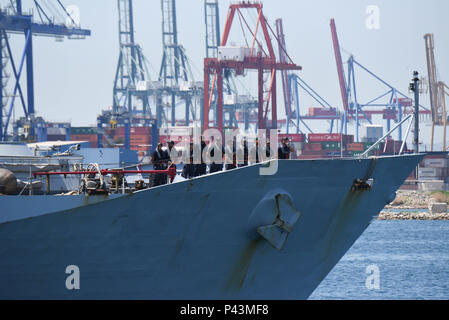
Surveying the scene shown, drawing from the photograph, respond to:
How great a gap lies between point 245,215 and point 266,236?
0.63m

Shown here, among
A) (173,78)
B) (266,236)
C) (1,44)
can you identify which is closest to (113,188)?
(266,236)

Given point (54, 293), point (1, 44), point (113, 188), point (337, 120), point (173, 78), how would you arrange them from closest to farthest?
point (54, 293) < point (113, 188) < point (1, 44) < point (173, 78) < point (337, 120)

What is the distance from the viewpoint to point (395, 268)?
4159cm

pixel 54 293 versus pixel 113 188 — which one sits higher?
pixel 113 188

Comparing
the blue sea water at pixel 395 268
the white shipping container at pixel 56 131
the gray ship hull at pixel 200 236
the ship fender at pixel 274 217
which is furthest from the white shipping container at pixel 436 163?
the ship fender at pixel 274 217

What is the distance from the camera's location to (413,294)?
3338 centimetres

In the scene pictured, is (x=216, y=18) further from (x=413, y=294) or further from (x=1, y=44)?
(x=413, y=294)

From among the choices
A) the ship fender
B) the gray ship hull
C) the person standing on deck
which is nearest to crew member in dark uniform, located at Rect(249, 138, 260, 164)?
the gray ship hull

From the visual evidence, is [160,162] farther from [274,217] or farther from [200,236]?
[274,217]

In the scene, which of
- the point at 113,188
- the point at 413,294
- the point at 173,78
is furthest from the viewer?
the point at 173,78

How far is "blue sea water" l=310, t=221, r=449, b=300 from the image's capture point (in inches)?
1319

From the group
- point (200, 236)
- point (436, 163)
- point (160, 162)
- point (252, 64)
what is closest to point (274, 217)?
point (200, 236)

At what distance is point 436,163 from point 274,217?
124m

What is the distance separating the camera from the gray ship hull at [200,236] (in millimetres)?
15125
